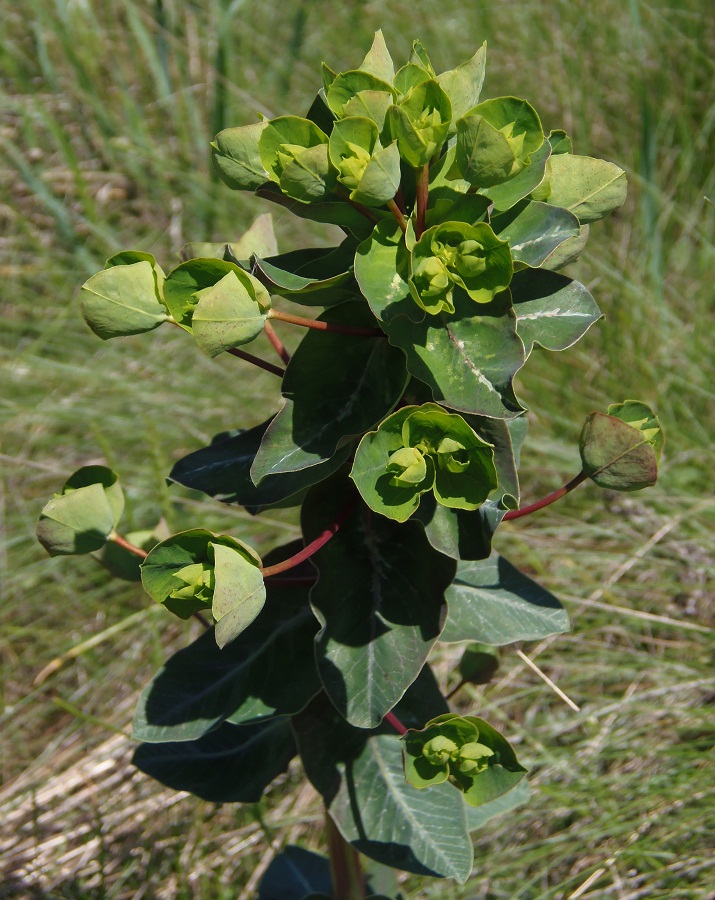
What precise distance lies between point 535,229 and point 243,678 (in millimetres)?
538

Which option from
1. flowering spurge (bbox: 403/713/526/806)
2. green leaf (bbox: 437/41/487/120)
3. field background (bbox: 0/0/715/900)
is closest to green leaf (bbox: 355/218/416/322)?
green leaf (bbox: 437/41/487/120)

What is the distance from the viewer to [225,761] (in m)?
1.06

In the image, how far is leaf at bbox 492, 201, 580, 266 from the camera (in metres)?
0.71

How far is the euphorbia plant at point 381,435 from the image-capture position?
0.66 m

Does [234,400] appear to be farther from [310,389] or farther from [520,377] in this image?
[310,389]

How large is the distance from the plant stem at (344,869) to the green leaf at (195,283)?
0.68m

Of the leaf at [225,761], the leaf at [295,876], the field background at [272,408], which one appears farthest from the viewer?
the field background at [272,408]

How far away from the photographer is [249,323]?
0.67m

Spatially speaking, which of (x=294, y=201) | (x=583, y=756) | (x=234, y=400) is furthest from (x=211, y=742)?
(x=234, y=400)

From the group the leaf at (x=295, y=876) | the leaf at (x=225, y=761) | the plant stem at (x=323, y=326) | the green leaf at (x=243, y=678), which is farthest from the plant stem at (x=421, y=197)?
the leaf at (x=295, y=876)

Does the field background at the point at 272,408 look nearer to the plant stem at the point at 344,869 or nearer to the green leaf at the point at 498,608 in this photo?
the plant stem at the point at 344,869

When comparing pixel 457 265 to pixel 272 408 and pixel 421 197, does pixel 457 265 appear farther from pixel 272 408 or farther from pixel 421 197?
pixel 272 408

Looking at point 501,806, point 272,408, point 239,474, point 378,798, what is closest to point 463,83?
point 239,474

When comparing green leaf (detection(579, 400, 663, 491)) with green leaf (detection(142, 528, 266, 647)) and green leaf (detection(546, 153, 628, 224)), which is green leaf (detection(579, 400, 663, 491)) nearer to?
green leaf (detection(546, 153, 628, 224))
